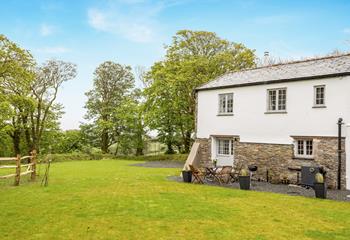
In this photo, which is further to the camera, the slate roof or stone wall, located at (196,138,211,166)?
stone wall, located at (196,138,211,166)

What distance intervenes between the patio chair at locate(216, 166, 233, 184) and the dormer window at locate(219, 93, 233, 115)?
393 centimetres

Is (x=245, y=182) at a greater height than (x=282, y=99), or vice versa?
(x=282, y=99)

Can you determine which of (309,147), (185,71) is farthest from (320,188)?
(185,71)

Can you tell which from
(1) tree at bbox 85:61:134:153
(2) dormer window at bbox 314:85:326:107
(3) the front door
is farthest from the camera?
(1) tree at bbox 85:61:134:153

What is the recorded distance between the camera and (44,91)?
36.8 metres

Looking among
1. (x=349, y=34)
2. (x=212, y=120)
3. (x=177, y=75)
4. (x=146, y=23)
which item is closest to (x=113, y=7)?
(x=146, y=23)

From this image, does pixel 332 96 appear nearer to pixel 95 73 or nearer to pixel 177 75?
pixel 177 75

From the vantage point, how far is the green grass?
786 centimetres

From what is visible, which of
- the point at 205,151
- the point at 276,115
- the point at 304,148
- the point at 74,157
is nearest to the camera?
the point at 304,148

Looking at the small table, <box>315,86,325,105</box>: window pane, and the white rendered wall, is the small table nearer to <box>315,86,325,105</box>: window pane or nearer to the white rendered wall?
the white rendered wall

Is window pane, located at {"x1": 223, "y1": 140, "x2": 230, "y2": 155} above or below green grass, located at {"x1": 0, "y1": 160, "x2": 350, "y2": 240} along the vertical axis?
above

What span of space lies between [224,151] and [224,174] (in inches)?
116

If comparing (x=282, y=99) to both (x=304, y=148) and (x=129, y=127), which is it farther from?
(x=129, y=127)

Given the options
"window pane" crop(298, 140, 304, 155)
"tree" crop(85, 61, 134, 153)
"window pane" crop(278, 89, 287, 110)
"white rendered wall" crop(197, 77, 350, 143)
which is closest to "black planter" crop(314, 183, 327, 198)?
"white rendered wall" crop(197, 77, 350, 143)
